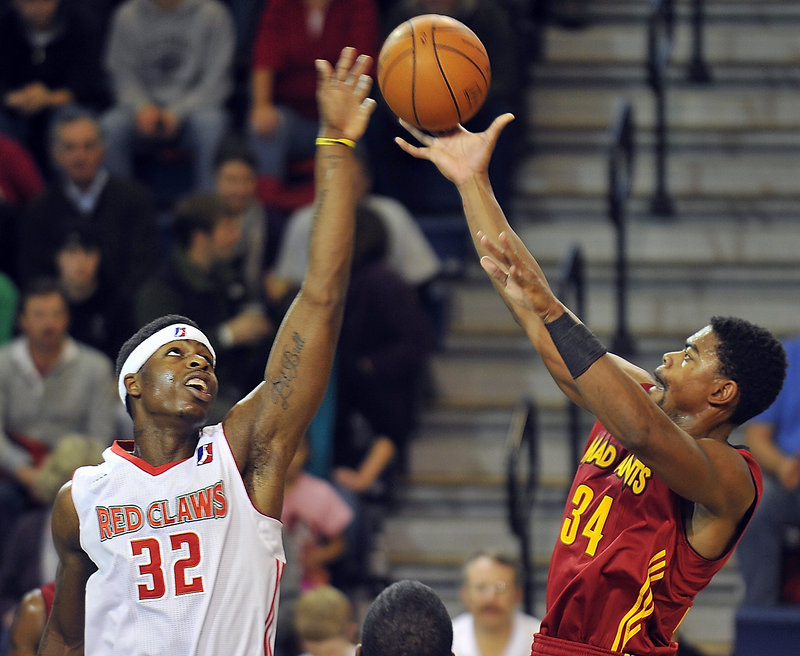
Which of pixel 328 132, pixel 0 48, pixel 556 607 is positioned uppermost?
pixel 0 48

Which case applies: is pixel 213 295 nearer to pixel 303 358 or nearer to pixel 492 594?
pixel 492 594

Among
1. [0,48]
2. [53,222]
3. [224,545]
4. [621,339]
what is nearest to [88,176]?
[53,222]

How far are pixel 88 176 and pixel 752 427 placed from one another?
397cm

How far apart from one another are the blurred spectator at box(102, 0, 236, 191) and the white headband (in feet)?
14.8

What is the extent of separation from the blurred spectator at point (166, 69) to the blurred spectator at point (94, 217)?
593 mm

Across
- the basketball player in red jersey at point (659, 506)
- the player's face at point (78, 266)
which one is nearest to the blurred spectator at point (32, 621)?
the basketball player in red jersey at point (659, 506)

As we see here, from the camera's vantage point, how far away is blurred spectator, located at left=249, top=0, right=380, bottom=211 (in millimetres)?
8703

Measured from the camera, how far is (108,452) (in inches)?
170

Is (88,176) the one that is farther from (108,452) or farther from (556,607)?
(556,607)

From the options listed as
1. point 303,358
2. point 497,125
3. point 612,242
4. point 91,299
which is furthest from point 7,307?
point 497,125

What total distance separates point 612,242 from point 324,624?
3732mm

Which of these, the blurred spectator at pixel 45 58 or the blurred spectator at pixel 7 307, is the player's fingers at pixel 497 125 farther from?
the blurred spectator at pixel 45 58

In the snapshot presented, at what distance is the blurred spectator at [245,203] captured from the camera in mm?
8031

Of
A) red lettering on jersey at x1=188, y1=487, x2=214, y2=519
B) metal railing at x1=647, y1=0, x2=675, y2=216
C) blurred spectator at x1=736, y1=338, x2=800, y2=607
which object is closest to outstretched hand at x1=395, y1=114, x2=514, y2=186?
red lettering on jersey at x1=188, y1=487, x2=214, y2=519
